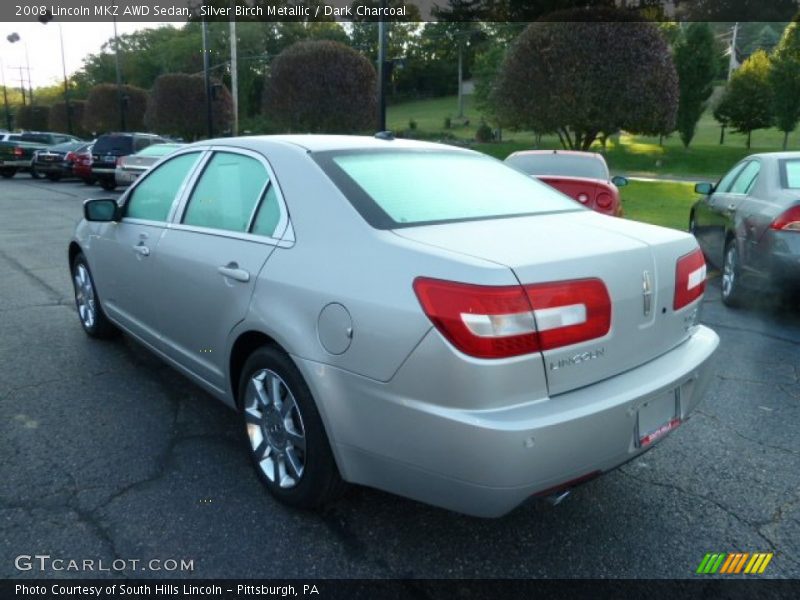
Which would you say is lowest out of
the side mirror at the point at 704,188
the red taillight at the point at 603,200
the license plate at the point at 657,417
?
the license plate at the point at 657,417

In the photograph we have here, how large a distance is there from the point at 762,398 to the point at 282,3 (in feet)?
240

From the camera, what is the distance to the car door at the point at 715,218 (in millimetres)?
6875

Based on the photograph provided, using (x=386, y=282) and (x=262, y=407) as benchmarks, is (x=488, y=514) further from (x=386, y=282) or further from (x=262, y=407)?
(x=262, y=407)

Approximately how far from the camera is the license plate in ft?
7.65

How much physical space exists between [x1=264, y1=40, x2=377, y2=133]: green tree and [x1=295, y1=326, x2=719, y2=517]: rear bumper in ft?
86.6

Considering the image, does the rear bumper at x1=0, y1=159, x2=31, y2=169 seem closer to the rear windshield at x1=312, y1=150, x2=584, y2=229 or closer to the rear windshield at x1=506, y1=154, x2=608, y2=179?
the rear windshield at x1=506, y1=154, x2=608, y2=179

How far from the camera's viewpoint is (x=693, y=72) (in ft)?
119

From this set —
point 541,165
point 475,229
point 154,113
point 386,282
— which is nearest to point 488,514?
point 386,282

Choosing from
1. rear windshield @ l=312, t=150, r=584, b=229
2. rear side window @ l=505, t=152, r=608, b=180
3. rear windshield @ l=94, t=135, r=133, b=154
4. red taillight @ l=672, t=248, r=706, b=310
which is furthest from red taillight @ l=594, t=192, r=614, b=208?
rear windshield @ l=94, t=135, r=133, b=154

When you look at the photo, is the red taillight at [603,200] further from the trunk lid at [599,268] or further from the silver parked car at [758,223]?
the trunk lid at [599,268]

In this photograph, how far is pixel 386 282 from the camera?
7.22ft

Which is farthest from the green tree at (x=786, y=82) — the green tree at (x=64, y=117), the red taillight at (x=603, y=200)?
the green tree at (x=64, y=117)

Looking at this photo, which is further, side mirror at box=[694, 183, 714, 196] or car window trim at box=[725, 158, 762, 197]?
side mirror at box=[694, 183, 714, 196]

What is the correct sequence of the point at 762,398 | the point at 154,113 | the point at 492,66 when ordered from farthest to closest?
the point at 492,66 → the point at 154,113 → the point at 762,398
